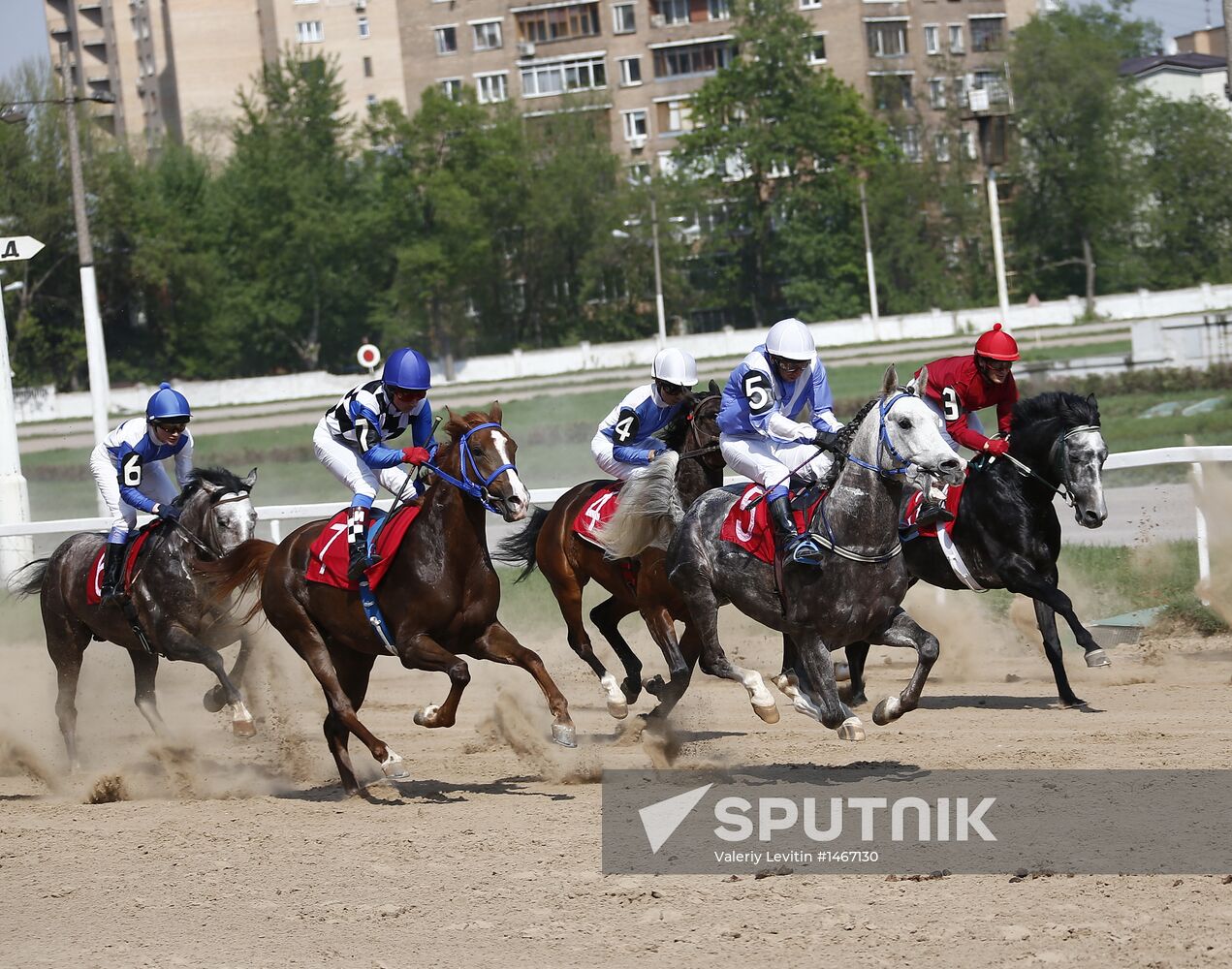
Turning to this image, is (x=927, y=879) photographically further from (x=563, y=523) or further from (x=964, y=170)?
(x=964, y=170)

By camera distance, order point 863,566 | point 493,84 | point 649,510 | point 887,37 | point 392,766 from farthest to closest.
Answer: point 493,84 → point 887,37 → point 649,510 → point 392,766 → point 863,566

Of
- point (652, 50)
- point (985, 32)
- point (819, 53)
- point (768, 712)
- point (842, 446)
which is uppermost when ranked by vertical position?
point (652, 50)

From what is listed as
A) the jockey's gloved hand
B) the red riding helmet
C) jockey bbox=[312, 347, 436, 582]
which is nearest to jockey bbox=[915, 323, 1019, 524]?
the red riding helmet

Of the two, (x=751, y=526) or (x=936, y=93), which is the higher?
(x=936, y=93)

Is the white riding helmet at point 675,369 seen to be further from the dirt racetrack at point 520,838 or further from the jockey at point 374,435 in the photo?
the dirt racetrack at point 520,838

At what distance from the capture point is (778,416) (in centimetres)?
766

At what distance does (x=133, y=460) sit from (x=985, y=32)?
240 feet

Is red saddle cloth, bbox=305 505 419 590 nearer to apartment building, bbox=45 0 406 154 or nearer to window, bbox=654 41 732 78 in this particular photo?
window, bbox=654 41 732 78

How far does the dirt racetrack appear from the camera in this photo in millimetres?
4977

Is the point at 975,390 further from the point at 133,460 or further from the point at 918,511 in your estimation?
the point at 133,460

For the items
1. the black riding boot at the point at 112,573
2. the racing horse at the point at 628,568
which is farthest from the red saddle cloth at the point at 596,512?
the black riding boot at the point at 112,573

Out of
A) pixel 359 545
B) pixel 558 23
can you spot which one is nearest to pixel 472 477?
pixel 359 545

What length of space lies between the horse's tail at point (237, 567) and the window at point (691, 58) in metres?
67.9

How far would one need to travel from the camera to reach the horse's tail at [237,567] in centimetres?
858
